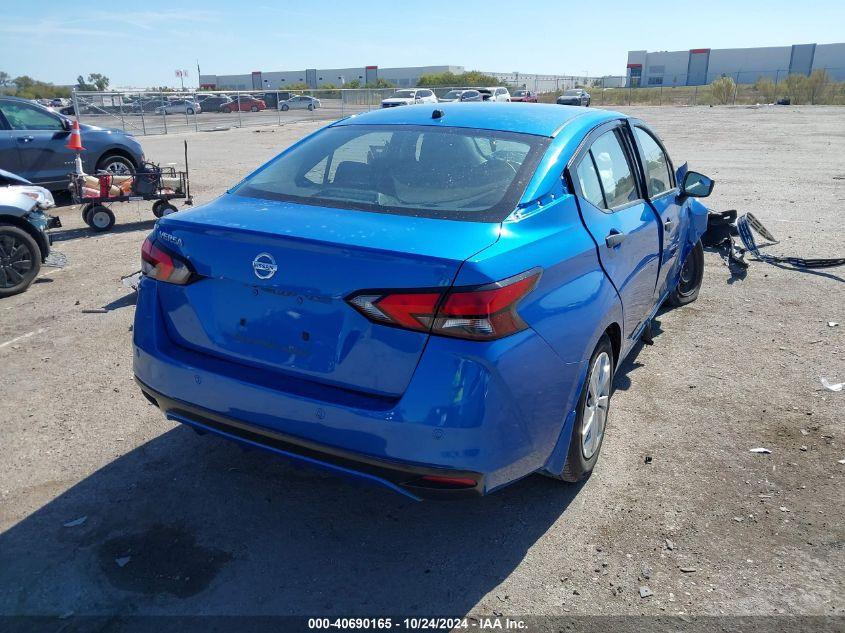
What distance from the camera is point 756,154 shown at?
19219 mm

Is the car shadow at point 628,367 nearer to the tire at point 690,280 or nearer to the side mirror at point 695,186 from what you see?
the tire at point 690,280

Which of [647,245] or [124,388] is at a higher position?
[647,245]

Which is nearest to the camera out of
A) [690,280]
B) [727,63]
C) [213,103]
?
[690,280]

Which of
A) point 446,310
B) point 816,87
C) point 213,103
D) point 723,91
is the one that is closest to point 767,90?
point 816,87

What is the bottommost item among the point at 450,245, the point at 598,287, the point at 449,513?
the point at 449,513

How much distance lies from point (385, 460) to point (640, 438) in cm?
206

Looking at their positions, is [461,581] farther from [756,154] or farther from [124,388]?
[756,154]

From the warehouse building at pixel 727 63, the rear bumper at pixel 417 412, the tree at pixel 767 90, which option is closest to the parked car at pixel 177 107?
the rear bumper at pixel 417 412

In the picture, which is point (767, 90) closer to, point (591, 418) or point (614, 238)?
point (614, 238)

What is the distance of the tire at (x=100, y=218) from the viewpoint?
951cm

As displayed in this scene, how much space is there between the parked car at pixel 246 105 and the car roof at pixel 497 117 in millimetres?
37009

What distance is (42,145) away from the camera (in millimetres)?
11203

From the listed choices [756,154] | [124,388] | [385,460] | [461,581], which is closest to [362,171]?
[385,460]

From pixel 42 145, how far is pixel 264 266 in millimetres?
10370
